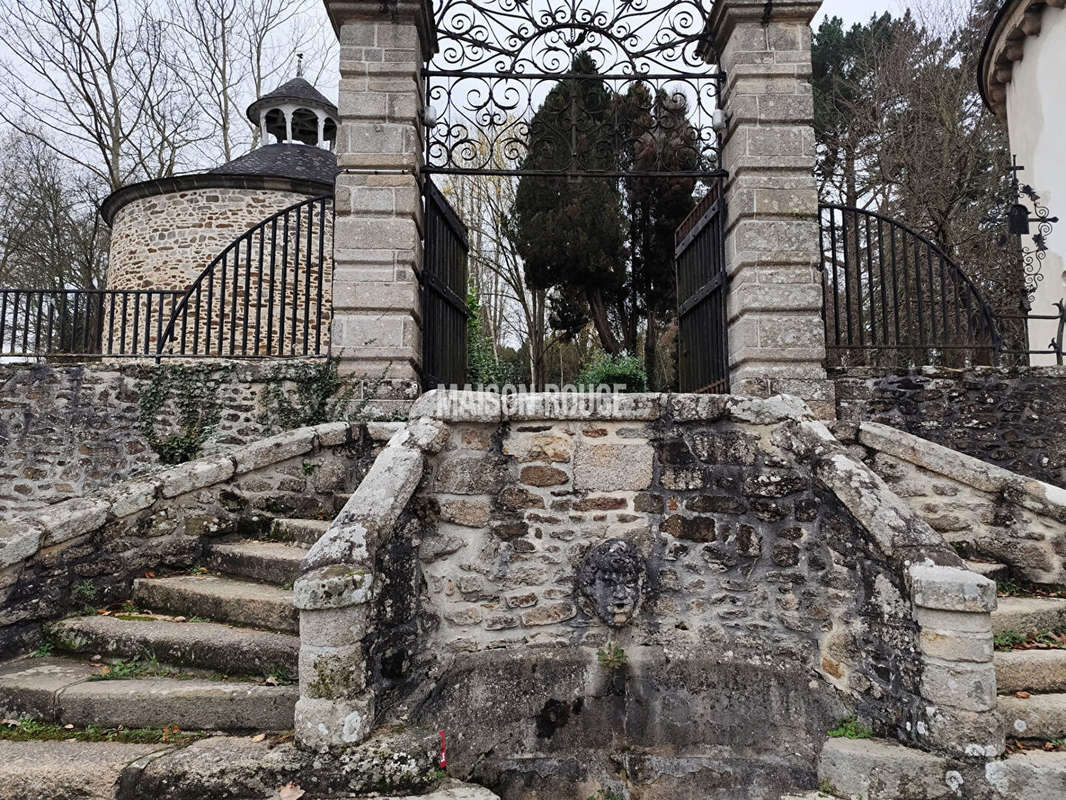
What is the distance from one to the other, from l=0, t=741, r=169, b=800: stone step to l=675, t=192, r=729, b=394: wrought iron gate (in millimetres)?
5169

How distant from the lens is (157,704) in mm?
2854

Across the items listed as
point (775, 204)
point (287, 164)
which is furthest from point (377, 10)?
point (287, 164)

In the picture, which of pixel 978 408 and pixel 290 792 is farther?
pixel 978 408

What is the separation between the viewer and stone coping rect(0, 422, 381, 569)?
341 cm

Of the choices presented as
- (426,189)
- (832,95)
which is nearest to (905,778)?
(426,189)

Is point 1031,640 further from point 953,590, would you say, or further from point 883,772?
point 883,772

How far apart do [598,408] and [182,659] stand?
7.84 ft

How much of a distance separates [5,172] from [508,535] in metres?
20.7

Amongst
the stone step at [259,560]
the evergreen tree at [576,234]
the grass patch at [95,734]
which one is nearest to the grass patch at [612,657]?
the stone step at [259,560]

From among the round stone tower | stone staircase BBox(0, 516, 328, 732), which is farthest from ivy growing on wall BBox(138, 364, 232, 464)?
the round stone tower

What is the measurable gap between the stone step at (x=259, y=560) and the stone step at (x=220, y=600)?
0.06 metres

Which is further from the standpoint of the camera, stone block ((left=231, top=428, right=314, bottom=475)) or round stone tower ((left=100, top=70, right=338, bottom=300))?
round stone tower ((left=100, top=70, right=338, bottom=300))

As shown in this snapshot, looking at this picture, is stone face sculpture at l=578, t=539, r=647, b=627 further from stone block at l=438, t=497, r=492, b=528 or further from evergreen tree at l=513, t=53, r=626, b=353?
evergreen tree at l=513, t=53, r=626, b=353

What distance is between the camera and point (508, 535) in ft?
11.1
